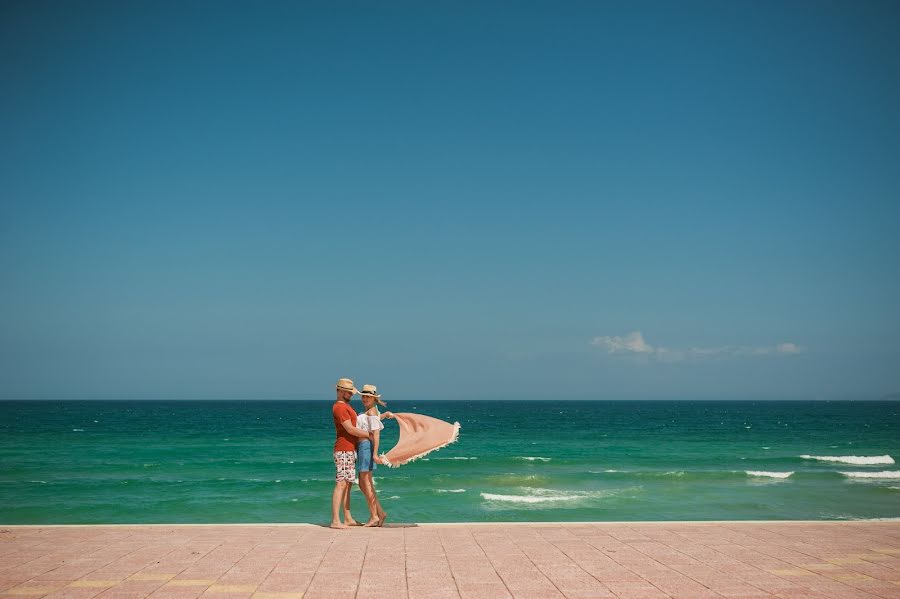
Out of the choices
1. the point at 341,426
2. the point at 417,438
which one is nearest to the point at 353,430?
the point at 341,426

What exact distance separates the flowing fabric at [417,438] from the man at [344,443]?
499 millimetres

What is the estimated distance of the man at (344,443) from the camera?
1086 centimetres

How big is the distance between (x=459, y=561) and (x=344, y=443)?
310 cm

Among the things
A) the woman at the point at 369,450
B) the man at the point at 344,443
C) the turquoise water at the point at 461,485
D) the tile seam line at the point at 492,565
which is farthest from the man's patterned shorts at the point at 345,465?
the turquoise water at the point at 461,485

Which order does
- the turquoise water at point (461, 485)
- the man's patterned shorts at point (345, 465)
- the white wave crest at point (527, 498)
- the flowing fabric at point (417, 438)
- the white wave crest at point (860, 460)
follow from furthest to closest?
1. the white wave crest at point (860, 460)
2. the white wave crest at point (527, 498)
3. the turquoise water at point (461, 485)
4. the flowing fabric at point (417, 438)
5. the man's patterned shorts at point (345, 465)

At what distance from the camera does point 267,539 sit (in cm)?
989

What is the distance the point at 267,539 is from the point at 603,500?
1391cm

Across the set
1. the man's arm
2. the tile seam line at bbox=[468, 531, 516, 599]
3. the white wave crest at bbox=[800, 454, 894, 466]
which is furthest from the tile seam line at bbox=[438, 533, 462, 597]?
the white wave crest at bbox=[800, 454, 894, 466]

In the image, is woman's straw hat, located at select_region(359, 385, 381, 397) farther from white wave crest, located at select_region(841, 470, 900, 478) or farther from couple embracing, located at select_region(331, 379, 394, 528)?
white wave crest, located at select_region(841, 470, 900, 478)

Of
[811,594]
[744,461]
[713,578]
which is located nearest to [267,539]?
[713,578]

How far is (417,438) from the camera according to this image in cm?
1152

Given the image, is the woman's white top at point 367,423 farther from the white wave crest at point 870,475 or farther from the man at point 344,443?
the white wave crest at point 870,475

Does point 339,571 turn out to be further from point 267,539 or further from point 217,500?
point 217,500

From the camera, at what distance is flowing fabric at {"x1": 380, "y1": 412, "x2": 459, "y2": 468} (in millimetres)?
11236
